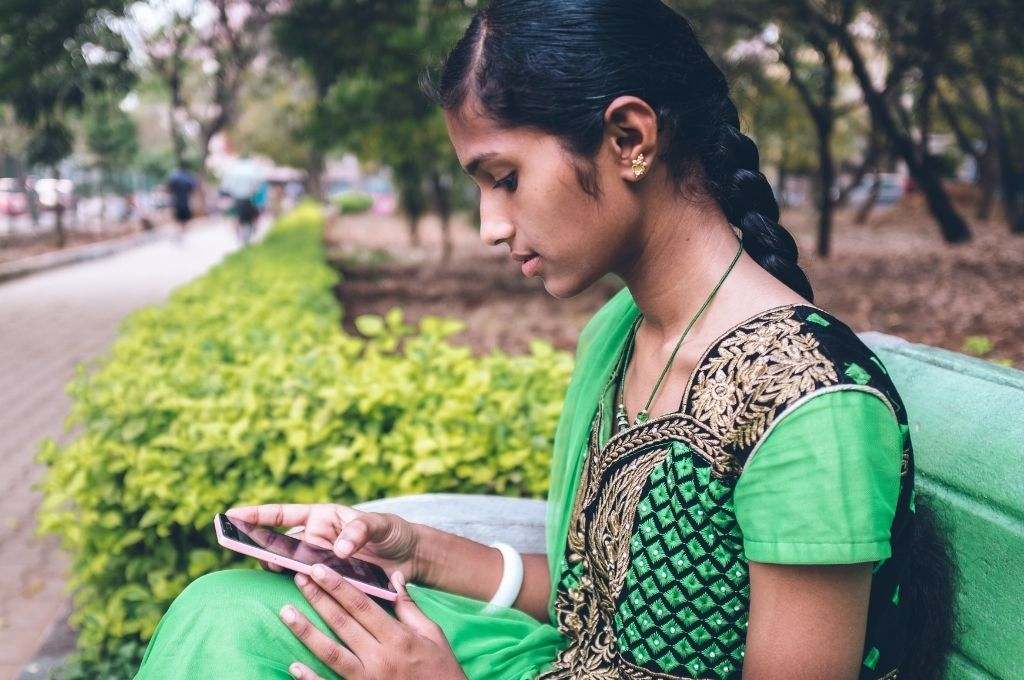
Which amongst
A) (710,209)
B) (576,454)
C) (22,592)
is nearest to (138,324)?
(22,592)

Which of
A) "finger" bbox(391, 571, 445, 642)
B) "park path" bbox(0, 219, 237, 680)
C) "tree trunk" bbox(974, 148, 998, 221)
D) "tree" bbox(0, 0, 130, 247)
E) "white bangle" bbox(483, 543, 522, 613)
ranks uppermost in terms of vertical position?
"tree" bbox(0, 0, 130, 247)

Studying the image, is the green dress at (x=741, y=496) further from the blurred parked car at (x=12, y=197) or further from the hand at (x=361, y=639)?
the blurred parked car at (x=12, y=197)

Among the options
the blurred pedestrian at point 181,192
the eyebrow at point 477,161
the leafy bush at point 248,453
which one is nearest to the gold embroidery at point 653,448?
the eyebrow at point 477,161

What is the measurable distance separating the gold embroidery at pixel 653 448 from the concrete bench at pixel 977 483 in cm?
34

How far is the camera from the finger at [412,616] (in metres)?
1.55

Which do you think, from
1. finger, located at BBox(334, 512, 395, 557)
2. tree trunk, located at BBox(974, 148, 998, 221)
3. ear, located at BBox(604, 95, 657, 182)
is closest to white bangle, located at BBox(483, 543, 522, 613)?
finger, located at BBox(334, 512, 395, 557)

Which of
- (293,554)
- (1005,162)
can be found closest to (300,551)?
(293,554)

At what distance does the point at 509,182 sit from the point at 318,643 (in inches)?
30.5

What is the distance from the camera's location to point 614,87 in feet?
4.55

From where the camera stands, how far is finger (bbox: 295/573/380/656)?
4.83 ft

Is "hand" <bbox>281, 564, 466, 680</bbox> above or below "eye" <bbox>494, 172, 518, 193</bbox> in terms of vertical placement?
below

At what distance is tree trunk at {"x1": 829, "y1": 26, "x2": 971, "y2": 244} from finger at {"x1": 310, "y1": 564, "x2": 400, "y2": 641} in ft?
31.6

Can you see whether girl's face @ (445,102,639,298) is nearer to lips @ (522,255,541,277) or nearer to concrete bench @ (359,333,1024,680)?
lips @ (522,255,541,277)

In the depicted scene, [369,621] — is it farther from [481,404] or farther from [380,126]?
[380,126]
